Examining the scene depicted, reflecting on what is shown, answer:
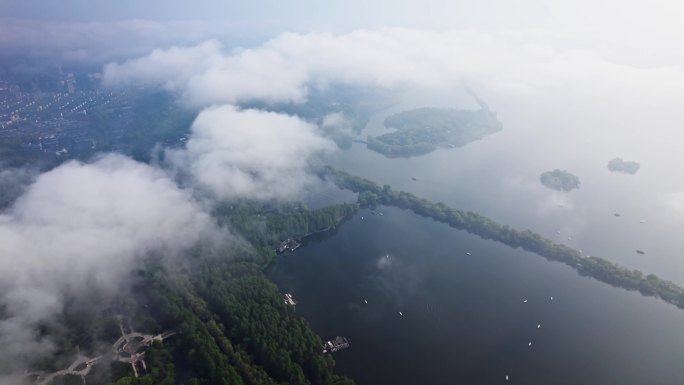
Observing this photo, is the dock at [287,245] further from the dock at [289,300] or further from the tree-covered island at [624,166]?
the tree-covered island at [624,166]

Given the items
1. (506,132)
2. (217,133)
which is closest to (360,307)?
(217,133)

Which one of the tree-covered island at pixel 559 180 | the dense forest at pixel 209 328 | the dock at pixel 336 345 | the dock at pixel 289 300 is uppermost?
the dense forest at pixel 209 328

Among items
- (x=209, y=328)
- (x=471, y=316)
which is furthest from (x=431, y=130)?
(x=209, y=328)

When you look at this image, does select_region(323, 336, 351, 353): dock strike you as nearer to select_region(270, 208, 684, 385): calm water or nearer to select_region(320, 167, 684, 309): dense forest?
select_region(270, 208, 684, 385): calm water

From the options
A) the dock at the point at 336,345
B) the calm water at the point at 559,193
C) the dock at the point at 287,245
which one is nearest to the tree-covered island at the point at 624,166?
the calm water at the point at 559,193

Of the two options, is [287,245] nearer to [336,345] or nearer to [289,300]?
[289,300]
